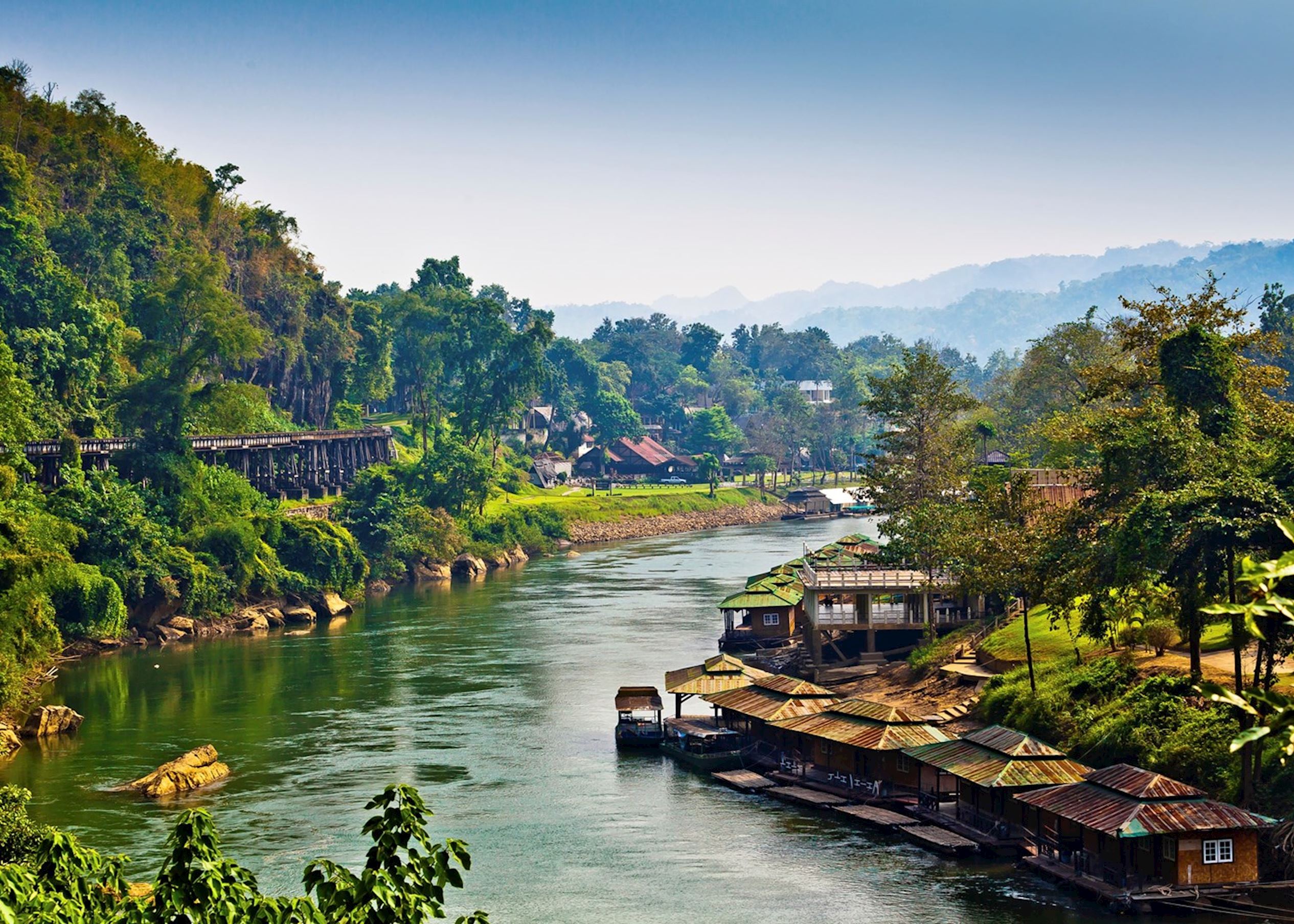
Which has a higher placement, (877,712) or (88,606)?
(88,606)

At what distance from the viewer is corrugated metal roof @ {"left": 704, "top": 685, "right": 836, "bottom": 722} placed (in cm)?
5066

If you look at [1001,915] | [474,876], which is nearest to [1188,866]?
[1001,915]

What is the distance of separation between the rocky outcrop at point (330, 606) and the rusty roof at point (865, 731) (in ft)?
158

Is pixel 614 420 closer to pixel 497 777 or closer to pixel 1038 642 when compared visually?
pixel 1038 642

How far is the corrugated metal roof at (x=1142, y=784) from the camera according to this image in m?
35.5

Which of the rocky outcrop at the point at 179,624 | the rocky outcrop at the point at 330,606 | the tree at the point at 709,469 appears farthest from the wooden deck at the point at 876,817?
the tree at the point at 709,469

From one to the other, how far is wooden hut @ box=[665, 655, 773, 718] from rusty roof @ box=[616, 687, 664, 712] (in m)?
0.66

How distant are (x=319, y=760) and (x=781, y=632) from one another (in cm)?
2736

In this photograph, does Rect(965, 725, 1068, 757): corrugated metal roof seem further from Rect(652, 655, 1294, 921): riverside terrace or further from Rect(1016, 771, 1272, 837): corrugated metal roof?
Rect(1016, 771, 1272, 837): corrugated metal roof

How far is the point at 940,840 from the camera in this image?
40.4 metres

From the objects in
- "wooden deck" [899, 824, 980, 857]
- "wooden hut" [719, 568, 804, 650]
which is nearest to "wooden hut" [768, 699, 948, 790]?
"wooden deck" [899, 824, 980, 857]

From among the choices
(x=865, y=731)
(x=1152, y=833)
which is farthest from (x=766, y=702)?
(x=1152, y=833)

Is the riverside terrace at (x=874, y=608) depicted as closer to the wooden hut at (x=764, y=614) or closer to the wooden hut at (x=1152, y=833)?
the wooden hut at (x=764, y=614)

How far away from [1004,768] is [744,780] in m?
10.5
